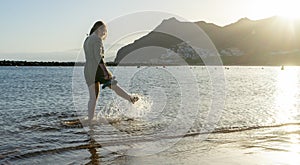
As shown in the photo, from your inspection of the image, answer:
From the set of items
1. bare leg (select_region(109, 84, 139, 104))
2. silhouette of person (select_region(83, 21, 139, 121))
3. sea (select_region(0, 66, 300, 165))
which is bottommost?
sea (select_region(0, 66, 300, 165))

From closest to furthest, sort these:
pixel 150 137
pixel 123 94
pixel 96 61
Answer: pixel 150 137 < pixel 96 61 < pixel 123 94

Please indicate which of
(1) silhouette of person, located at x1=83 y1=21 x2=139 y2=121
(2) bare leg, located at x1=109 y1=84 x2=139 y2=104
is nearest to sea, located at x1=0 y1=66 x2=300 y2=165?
(2) bare leg, located at x1=109 y1=84 x2=139 y2=104

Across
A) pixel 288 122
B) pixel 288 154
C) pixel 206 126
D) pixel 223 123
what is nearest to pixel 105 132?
pixel 206 126

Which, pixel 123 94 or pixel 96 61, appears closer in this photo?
pixel 96 61

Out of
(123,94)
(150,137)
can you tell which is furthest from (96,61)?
(150,137)

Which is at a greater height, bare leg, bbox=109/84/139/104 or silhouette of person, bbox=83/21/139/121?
silhouette of person, bbox=83/21/139/121

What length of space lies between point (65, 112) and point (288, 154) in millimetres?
11662

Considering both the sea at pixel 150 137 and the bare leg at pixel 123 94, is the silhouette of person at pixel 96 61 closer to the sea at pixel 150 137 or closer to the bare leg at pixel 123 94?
the bare leg at pixel 123 94

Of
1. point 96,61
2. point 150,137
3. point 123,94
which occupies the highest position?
point 96,61

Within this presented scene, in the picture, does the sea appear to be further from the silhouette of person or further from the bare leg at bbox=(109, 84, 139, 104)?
the silhouette of person

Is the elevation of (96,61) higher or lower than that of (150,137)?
higher

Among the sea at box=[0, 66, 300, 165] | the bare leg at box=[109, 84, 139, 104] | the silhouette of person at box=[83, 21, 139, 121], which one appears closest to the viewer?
the sea at box=[0, 66, 300, 165]

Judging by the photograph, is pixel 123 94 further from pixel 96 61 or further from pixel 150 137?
pixel 150 137

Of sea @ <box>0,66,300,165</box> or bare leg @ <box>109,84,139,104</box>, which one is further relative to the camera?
bare leg @ <box>109,84,139,104</box>
